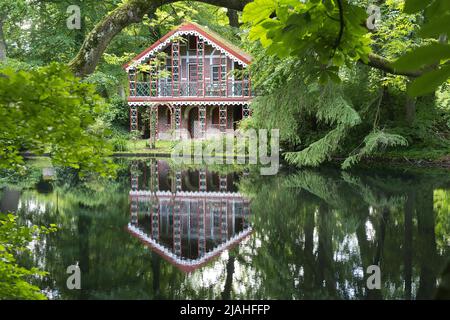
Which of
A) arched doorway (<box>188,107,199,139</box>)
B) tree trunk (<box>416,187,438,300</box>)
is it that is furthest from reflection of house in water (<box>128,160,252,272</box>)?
arched doorway (<box>188,107,199,139</box>)

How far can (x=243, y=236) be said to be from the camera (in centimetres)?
757

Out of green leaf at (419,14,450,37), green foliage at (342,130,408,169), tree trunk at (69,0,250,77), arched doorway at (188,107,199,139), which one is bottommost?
green foliage at (342,130,408,169)

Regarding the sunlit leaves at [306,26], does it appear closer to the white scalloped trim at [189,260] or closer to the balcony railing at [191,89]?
the white scalloped trim at [189,260]

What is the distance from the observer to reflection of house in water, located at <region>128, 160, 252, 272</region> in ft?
23.2

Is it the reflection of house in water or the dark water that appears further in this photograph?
the reflection of house in water

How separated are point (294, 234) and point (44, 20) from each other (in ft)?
75.5

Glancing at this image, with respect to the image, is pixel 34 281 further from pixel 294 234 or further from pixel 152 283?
A: pixel 294 234

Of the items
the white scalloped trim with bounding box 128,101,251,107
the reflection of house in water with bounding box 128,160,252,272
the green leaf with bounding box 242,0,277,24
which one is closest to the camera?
the green leaf with bounding box 242,0,277,24

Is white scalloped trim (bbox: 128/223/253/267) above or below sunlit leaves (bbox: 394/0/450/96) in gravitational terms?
below

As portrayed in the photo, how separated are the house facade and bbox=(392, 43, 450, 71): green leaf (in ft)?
76.8

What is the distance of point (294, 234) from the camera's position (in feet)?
24.4

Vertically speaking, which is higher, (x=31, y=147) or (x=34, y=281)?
(x=31, y=147)

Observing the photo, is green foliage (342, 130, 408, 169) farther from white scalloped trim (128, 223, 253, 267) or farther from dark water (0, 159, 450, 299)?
white scalloped trim (128, 223, 253, 267)
